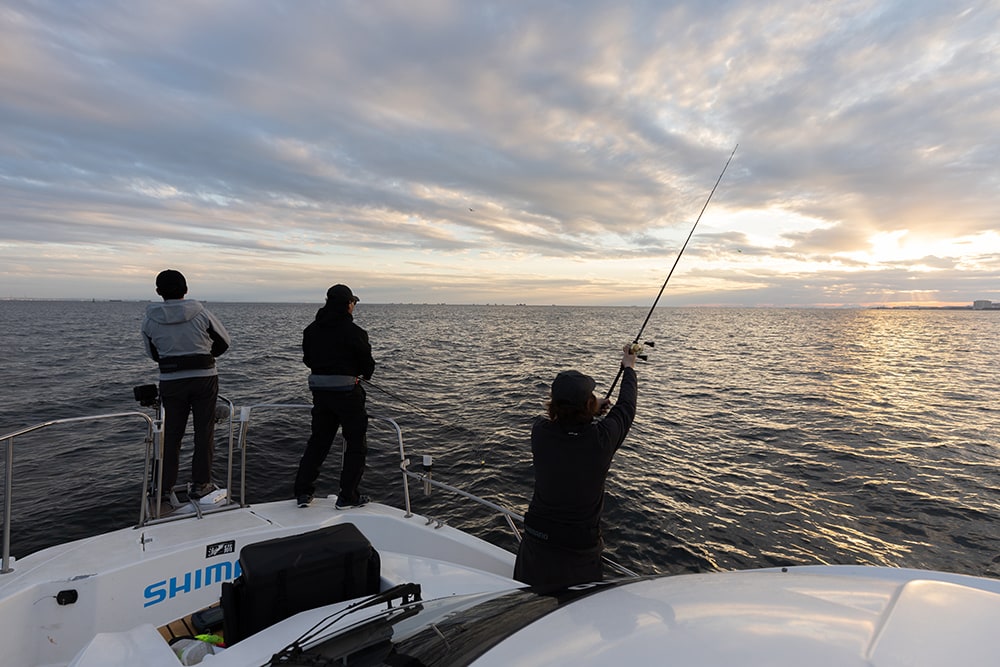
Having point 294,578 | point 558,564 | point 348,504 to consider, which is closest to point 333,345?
point 348,504

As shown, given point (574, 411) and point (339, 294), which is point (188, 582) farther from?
point (574, 411)

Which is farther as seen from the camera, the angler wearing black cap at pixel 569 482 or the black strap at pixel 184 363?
the black strap at pixel 184 363

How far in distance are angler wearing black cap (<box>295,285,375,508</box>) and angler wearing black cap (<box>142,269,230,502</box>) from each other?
108 cm

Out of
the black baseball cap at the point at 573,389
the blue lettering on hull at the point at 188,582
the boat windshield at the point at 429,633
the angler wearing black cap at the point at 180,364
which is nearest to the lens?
the boat windshield at the point at 429,633

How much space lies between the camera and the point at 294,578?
Result: 2.40 meters

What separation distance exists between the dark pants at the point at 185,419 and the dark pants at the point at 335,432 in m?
1.18

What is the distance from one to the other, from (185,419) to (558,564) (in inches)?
163

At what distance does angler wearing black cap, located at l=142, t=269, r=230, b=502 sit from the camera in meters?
4.58

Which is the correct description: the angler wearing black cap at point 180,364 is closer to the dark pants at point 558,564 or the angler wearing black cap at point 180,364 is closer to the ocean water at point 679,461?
the ocean water at point 679,461

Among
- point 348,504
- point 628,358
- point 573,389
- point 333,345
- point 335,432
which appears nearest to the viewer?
point 573,389

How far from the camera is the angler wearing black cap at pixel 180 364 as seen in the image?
458cm

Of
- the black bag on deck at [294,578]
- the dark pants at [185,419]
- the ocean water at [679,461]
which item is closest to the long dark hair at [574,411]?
the black bag on deck at [294,578]

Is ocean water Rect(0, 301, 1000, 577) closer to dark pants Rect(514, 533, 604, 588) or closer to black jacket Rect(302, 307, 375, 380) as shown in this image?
black jacket Rect(302, 307, 375, 380)

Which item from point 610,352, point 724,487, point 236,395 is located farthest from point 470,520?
point 610,352
